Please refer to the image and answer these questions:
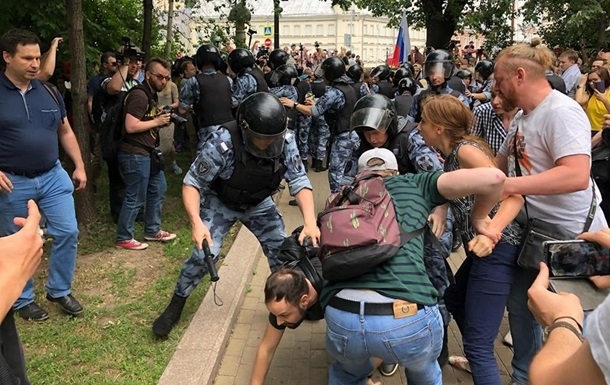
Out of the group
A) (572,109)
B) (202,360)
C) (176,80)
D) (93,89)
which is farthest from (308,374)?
(176,80)

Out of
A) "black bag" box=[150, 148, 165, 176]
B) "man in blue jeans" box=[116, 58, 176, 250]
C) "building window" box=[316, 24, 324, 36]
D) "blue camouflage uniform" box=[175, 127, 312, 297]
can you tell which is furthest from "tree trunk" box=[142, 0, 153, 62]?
"building window" box=[316, 24, 324, 36]

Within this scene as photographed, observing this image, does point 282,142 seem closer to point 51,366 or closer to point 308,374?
point 308,374

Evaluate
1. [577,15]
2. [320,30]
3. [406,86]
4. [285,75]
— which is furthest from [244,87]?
[320,30]

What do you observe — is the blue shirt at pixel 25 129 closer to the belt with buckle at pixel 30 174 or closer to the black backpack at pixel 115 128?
the belt with buckle at pixel 30 174

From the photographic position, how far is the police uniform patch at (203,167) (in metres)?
3.51

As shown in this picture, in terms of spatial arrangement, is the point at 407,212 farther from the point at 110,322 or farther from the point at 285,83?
the point at 285,83

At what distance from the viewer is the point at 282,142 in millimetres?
3566

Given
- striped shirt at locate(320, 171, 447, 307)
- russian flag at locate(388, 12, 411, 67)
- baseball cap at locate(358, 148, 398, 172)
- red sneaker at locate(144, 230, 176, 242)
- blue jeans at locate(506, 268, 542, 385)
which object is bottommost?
red sneaker at locate(144, 230, 176, 242)

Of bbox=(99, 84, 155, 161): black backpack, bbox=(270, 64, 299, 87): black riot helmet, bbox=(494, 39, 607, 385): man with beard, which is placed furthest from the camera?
bbox=(270, 64, 299, 87): black riot helmet

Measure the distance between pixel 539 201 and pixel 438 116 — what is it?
681 mm

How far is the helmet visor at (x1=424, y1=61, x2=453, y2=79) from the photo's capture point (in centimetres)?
569

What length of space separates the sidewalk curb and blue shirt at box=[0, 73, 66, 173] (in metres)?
1.60

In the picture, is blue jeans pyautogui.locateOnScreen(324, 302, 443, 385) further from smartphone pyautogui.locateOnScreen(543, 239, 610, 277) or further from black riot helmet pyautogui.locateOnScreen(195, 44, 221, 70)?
black riot helmet pyautogui.locateOnScreen(195, 44, 221, 70)

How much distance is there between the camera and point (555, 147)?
2.68 m
